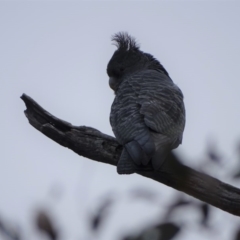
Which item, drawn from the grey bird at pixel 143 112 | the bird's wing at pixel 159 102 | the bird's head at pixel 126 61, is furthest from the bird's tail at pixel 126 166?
the bird's head at pixel 126 61

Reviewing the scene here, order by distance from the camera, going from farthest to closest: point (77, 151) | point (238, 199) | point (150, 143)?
1. point (77, 151)
2. point (150, 143)
3. point (238, 199)

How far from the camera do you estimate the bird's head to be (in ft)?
25.2

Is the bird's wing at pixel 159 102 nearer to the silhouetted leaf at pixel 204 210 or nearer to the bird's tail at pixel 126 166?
the bird's tail at pixel 126 166

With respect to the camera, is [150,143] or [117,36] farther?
[117,36]

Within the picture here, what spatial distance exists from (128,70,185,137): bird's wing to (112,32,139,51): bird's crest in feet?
Answer: 3.73

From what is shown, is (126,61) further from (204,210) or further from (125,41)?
(204,210)

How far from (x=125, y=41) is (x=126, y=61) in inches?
20.6

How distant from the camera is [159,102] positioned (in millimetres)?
5773

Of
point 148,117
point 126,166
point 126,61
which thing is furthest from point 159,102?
point 126,61

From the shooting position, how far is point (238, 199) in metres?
4.41

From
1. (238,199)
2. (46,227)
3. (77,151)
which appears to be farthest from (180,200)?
(77,151)

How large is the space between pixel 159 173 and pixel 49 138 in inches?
58.5

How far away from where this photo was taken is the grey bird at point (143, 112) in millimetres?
4656

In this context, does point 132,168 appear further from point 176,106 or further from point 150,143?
point 176,106
